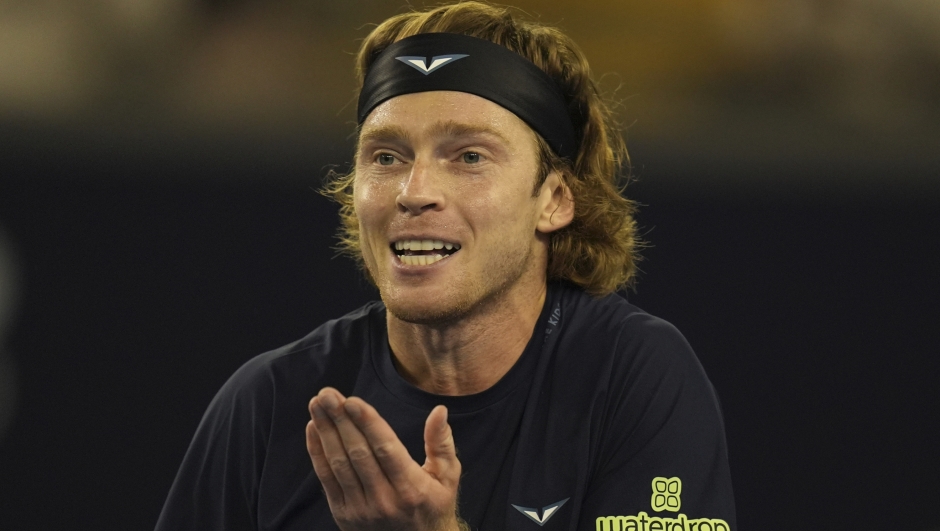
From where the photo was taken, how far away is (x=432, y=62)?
249cm

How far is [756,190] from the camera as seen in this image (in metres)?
3.60

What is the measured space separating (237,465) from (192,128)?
5.12ft

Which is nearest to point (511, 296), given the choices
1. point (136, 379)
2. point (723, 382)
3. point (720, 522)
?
point (720, 522)

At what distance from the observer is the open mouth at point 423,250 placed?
7.78 feet

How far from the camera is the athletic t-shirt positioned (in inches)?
88.4

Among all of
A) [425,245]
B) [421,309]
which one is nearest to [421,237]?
[425,245]

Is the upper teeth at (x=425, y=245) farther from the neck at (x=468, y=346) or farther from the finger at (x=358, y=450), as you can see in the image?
the finger at (x=358, y=450)

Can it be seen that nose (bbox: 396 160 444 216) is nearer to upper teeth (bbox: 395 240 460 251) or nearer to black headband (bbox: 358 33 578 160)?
upper teeth (bbox: 395 240 460 251)

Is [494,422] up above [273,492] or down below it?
above

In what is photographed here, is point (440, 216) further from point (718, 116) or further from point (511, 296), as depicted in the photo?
point (718, 116)

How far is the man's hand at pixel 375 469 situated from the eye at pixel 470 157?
0.72 m

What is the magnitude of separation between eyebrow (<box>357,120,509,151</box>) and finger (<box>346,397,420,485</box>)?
78cm

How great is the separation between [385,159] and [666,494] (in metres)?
0.96

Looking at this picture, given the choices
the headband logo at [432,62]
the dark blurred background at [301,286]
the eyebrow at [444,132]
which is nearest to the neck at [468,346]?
the eyebrow at [444,132]
